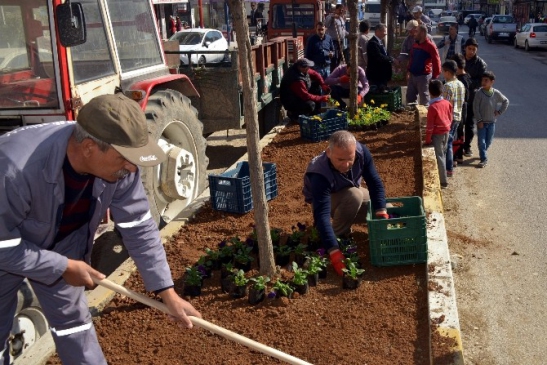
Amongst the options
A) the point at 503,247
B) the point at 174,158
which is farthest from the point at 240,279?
the point at 503,247

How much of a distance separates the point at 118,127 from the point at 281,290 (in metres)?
2.18

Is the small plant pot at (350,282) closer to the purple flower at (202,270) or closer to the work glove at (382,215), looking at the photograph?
the work glove at (382,215)

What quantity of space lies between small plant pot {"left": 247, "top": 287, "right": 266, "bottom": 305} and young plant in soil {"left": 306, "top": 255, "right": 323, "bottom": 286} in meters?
0.41

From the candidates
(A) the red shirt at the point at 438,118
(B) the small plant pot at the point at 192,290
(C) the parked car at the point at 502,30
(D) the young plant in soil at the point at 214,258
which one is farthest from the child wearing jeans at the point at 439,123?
(C) the parked car at the point at 502,30

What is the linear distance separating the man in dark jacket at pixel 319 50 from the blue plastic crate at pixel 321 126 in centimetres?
343

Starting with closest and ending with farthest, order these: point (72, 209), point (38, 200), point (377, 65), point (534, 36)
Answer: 1. point (38, 200)
2. point (72, 209)
3. point (377, 65)
4. point (534, 36)

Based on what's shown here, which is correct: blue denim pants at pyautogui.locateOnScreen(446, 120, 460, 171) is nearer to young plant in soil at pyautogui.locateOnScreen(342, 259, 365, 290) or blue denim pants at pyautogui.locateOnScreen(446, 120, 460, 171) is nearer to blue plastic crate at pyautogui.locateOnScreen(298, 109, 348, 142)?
blue plastic crate at pyautogui.locateOnScreen(298, 109, 348, 142)

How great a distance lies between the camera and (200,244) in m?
5.69

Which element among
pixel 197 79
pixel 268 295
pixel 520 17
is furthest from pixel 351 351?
pixel 520 17

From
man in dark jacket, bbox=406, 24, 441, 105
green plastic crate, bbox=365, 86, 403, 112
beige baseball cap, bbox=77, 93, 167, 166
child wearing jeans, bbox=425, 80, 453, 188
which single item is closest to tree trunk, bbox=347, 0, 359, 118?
green plastic crate, bbox=365, 86, 403, 112

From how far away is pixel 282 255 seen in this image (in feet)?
16.9

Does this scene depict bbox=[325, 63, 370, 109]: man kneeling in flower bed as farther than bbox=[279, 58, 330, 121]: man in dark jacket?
Yes

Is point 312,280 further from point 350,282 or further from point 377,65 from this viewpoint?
point 377,65

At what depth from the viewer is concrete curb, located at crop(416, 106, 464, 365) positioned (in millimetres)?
4031
